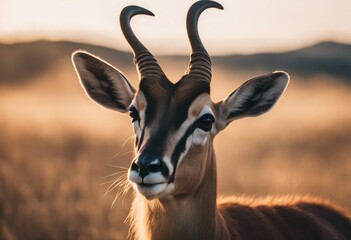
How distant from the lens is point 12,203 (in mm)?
14203

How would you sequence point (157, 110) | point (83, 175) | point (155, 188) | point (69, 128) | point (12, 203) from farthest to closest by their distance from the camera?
point (69, 128) → point (83, 175) → point (12, 203) → point (157, 110) → point (155, 188)

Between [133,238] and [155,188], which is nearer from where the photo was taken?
[155,188]

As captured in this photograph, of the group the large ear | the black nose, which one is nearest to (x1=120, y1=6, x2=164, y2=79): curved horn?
the large ear

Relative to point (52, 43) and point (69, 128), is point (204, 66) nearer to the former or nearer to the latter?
point (69, 128)

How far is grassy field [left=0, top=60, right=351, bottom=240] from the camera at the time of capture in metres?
13.7

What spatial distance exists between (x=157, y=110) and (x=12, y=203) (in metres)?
6.59

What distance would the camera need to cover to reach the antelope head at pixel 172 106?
7.79m

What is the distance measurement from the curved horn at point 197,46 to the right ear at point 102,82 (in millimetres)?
806

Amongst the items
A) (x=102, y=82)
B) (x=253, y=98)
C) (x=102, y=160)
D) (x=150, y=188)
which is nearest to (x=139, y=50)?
(x=102, y=82)

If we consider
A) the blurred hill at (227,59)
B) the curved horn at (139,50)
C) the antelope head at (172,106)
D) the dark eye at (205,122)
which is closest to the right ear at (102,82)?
the antelope head at (172,106)

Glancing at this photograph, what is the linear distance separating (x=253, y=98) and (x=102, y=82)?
1632mm

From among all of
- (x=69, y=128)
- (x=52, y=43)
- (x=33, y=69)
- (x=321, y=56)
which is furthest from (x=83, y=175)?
(x=321, y=56)

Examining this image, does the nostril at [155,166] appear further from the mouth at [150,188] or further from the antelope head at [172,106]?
the mouth at [150,188]

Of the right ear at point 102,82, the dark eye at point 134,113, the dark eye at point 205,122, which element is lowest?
the dark eye at point 205,122
